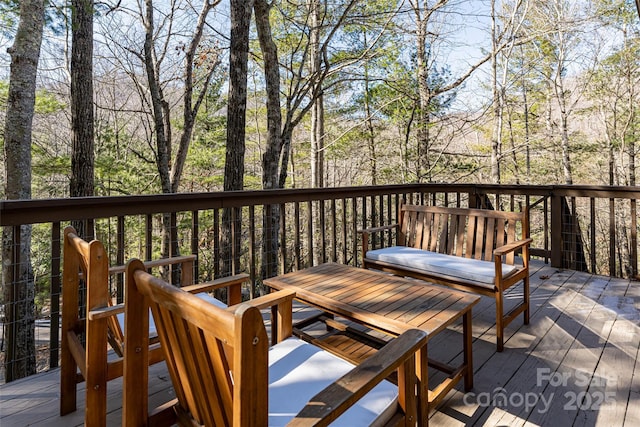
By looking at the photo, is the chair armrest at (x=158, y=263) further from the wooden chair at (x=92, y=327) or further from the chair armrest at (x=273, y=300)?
the chair armrest at (x=273, y=300)

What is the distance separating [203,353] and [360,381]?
0.42m

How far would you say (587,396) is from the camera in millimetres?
1901

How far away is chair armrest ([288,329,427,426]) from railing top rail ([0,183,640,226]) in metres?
1.85

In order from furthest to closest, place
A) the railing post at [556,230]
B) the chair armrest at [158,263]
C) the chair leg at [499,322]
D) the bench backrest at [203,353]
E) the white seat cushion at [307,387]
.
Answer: the railing post at [556,230], the chair leg at [499,322], the chair armrest at [158,263], the white seat cushion at [307,387], the bench backrest at [203,353]

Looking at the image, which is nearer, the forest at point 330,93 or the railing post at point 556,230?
the railing post at point 556,230

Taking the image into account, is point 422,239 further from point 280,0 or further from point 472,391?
point 280,0

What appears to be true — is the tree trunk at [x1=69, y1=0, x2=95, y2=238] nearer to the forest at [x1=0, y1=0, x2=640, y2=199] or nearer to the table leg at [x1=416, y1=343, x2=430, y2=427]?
the forest at [x1=0, y1=0, x2=640, y2=199]

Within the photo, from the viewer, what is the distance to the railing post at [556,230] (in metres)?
4.04

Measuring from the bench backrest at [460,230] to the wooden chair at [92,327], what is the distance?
80.9 inches

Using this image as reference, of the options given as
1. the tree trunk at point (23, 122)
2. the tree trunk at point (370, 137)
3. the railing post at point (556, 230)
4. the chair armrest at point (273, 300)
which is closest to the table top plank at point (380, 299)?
the chair armrest at point (273, 300)

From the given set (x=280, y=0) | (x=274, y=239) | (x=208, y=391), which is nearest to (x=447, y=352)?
(x=208, y=391)

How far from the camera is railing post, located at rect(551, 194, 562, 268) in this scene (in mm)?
4039

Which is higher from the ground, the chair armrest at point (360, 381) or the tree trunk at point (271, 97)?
the tree trunk at point (271, 97)

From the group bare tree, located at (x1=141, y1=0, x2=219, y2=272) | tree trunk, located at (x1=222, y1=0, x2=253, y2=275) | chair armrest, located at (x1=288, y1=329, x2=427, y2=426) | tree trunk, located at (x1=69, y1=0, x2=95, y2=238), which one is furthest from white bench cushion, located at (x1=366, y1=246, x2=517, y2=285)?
bare tree, located at (x1=141, y1=0, x2=219, y2=272)
